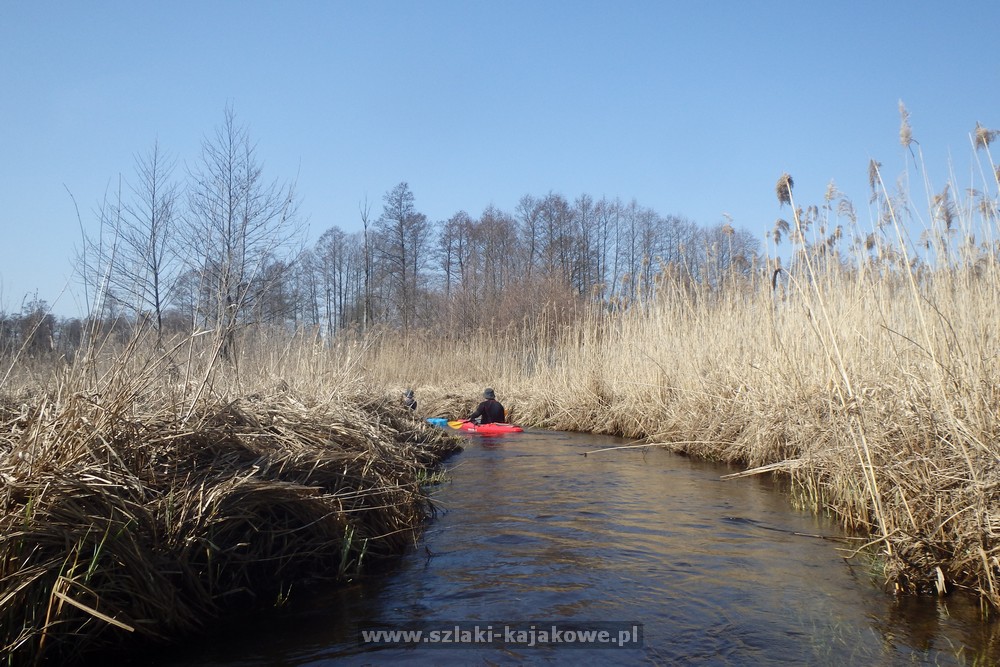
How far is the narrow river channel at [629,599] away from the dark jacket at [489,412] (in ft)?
18.3

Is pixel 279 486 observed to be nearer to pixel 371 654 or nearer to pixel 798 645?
pixel 371 654

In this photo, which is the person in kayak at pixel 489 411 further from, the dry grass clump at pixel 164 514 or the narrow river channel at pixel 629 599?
the dry grass clump at pixel 164 514

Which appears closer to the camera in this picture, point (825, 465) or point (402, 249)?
point (825, 465)

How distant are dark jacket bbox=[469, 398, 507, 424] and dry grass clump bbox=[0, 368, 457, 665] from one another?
21.8 ft

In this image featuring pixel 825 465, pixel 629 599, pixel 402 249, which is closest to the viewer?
pixel 629 599

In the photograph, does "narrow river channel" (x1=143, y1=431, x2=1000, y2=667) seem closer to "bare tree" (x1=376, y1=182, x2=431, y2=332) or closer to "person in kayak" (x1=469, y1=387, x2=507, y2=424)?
"person in kayak" (x1=469, y1=387, x2=507, y2=424)

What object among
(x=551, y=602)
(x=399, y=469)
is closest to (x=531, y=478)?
(x=399, y=469)

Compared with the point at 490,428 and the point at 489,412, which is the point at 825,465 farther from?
the point at 489,412

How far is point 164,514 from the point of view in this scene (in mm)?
2510

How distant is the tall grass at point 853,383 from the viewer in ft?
8.98

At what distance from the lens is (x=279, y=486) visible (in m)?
2.93

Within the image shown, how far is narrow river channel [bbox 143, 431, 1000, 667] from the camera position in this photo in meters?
2.43

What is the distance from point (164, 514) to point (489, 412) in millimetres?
8252

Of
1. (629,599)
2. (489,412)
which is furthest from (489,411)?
(629,599)
